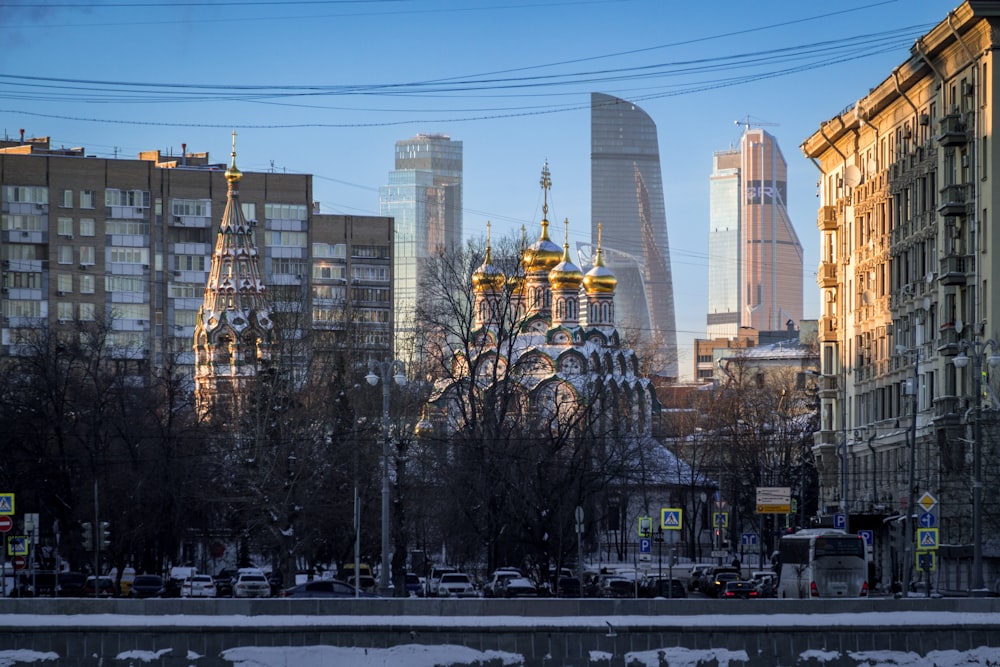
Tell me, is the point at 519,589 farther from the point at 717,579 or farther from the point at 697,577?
the point at 697,577

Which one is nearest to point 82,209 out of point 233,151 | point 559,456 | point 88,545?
point 233,151

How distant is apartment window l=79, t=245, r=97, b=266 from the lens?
13350 centimetres

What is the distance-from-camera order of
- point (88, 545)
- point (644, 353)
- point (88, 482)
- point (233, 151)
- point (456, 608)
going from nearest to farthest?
point (456, 608) < point (88, 545) < point (88, 482) < point (233, 151) < point (644, 353)

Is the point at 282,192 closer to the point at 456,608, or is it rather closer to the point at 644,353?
the point at 644,353

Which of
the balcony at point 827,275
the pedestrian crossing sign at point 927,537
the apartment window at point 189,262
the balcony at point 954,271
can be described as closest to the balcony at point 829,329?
the balcony at point 827,275

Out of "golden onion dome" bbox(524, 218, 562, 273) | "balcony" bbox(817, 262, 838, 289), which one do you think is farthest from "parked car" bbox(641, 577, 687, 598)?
"golden onion dome" bbox(524, 218, 562, 273)

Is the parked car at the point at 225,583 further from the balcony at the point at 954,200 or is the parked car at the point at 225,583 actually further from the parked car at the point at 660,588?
the balcony at the point at 954,200

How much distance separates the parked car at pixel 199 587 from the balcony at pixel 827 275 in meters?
26.3

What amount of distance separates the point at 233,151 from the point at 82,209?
15.7 metres

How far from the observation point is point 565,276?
13712cm

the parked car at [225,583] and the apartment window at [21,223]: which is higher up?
the apartment window at [21,223]

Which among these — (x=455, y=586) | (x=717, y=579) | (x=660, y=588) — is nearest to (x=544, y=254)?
(x=717, y=579)

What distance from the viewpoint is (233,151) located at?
124m

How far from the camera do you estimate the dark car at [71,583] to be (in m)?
58.7
